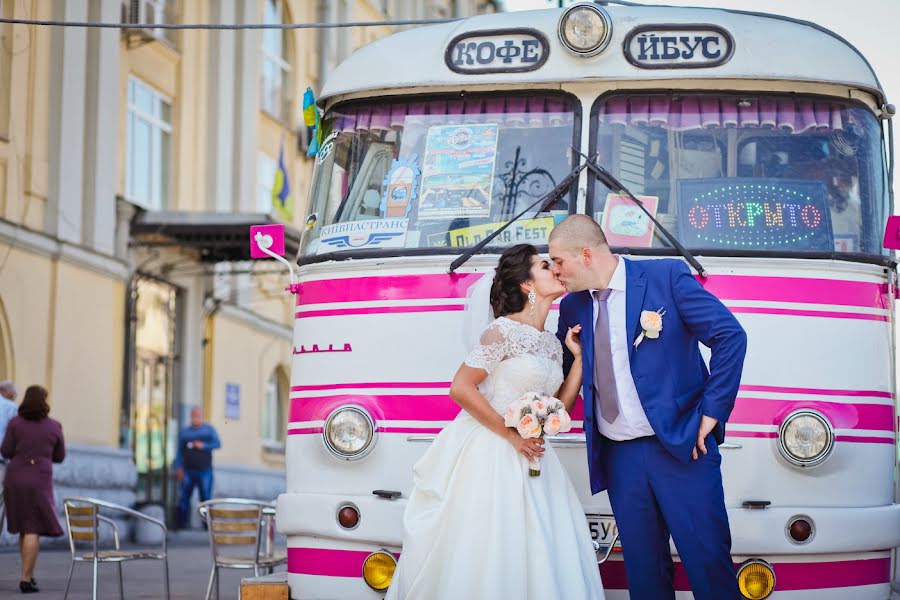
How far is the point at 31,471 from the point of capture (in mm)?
→ 13242

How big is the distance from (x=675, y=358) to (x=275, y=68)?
904 inches

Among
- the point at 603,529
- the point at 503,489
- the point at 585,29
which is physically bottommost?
the point at 603,529

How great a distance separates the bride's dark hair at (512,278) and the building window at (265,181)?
20401 millimetres

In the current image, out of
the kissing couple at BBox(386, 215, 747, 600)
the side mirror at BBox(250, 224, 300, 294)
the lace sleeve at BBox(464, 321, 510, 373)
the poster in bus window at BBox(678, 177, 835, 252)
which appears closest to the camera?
the kissing couple at BBox(386, 215, 747, 600)

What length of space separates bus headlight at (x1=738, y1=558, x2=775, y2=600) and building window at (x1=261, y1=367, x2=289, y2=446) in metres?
21.5

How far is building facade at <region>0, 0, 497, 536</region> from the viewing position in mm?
19109

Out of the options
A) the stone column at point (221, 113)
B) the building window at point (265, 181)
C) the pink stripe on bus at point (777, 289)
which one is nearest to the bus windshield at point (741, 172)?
the pink stripe on bus at point (777, 289)

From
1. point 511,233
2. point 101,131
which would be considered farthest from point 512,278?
point 101,131

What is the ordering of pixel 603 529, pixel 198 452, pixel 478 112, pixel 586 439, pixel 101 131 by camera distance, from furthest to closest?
pixel 198 452
pixel 101 131
pixel 478 112
pixel 603 529
pixel 586 439

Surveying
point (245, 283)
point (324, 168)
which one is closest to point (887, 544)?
point (324, 168)

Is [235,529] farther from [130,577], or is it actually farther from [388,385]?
[130,577]

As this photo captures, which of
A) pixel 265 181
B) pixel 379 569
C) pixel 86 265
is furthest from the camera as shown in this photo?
pixel 265 181

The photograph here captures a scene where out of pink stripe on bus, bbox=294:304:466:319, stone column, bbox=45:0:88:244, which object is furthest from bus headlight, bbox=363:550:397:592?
stone column, bbox=45:0:88:244

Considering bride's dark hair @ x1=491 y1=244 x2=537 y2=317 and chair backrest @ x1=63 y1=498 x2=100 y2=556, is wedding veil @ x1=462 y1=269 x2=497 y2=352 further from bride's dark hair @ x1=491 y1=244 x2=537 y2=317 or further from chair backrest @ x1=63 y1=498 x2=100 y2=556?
chair backrest @ x1=63 y1=498 x2=100 y2=556
